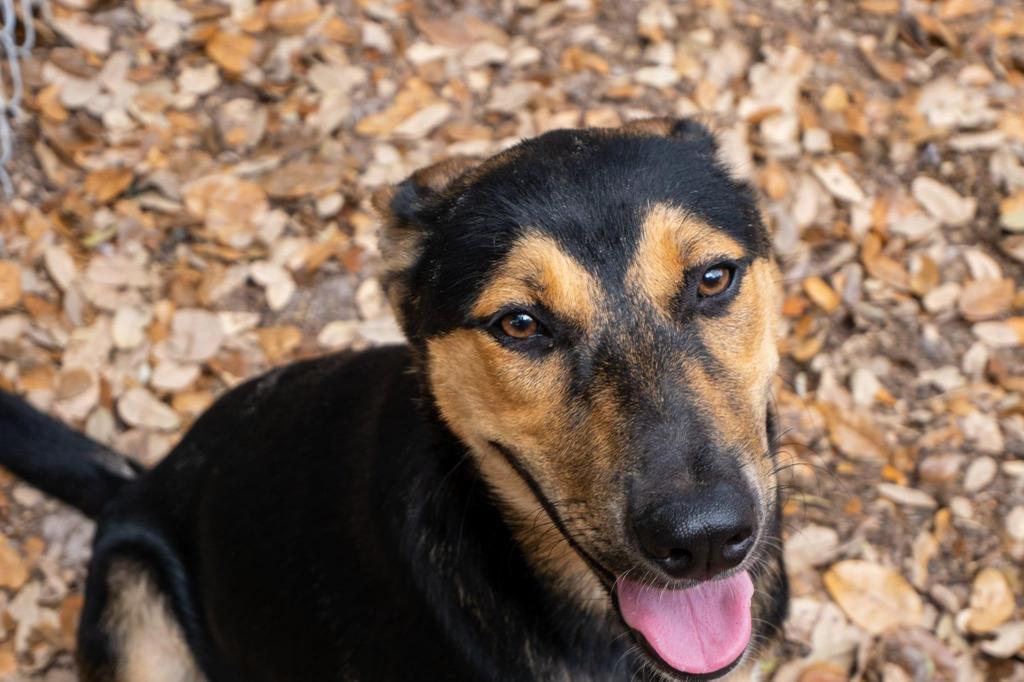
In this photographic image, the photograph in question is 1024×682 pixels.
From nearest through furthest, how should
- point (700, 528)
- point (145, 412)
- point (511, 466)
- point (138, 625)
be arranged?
point (700, 528)
point (511, 466)
point (138, 625)
point (145, 412)

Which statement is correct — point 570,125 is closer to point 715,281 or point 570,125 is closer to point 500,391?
point 715,281

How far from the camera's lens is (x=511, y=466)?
3139 millimetres

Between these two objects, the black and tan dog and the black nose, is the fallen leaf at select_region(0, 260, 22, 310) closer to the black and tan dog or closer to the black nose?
the black and tan dog

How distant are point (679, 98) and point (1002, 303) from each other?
2.04 meters

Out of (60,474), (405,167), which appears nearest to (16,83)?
(405,167)

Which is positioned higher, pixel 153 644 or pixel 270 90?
pixel 270 90

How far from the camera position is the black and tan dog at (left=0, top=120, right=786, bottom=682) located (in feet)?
9.22

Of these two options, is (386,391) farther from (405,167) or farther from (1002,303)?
(1002,303)

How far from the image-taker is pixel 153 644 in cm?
399

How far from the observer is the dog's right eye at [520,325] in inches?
117

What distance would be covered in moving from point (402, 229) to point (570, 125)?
2.72 meters

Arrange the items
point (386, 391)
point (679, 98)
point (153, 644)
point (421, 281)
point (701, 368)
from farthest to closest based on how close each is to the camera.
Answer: point (679, 98)
point (153, 644)
point (386, 391)
point (421, 281)
point (701, 368)

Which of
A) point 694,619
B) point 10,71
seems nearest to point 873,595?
point 694,619

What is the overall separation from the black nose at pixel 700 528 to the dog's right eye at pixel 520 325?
605 mm
